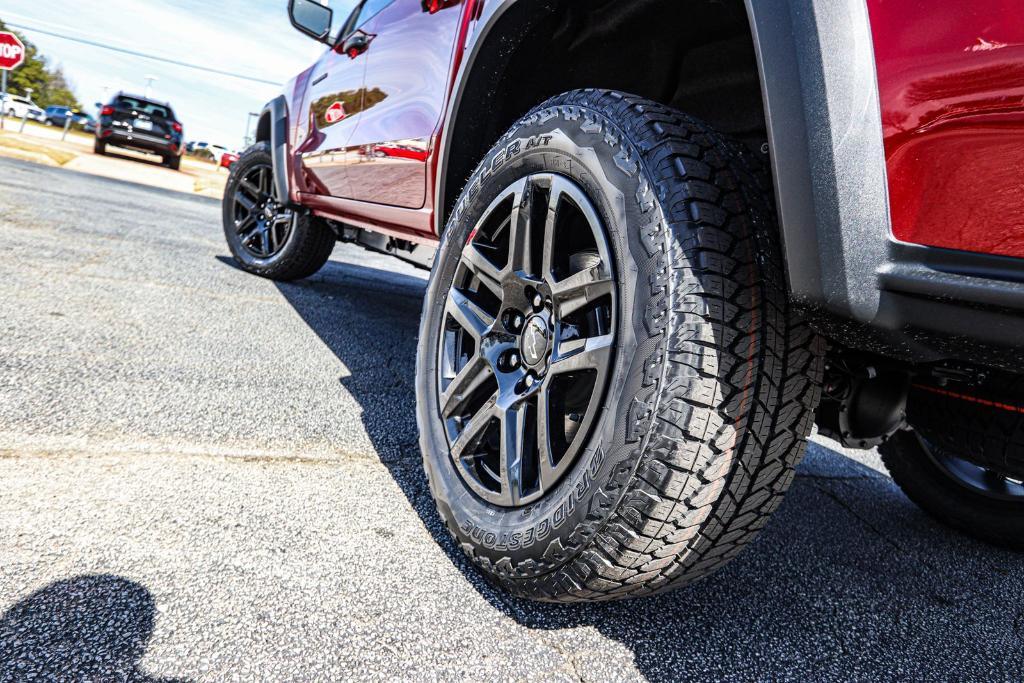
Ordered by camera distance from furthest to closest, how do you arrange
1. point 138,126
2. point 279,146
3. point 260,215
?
point 138,126 → point 260,215 → point 279,146

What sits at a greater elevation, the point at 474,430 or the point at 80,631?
the point at 474,430

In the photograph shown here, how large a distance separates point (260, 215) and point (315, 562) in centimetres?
370

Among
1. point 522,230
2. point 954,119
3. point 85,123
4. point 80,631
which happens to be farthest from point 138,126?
point 85,123

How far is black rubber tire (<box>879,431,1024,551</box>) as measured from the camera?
212 centimetres

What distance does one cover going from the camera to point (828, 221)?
39.6 inches

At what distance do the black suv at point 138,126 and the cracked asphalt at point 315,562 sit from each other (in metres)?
18.6

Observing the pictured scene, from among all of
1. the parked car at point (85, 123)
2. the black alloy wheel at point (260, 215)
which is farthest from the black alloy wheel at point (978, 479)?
the parked car at point (85, 123)

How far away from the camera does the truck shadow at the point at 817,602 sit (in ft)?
4.41

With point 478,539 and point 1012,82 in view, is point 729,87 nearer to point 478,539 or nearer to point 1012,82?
point 1012,82

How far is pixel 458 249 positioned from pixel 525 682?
104 cm

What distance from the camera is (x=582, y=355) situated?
1.31 meters

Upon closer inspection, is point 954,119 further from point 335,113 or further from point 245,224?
point 245,224

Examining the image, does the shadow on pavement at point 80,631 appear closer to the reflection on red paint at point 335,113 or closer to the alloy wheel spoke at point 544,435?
the alloy wheel spoke at point 544,435

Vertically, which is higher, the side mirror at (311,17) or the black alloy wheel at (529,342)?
the side mirror at (311,17)
